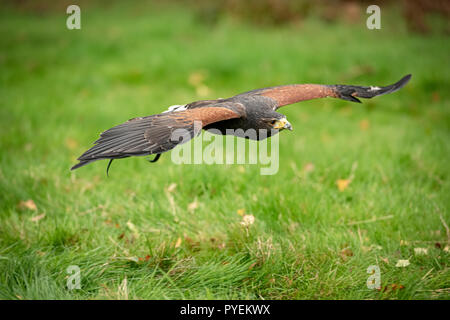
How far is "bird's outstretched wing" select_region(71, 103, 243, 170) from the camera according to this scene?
2.67 meters

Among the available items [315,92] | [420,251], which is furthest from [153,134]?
[420,251]

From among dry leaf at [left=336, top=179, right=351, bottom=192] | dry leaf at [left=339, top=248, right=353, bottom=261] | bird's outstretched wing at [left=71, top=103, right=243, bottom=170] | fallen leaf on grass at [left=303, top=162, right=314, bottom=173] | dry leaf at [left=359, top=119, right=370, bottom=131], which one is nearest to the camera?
bird's outstretched wing at [left=71, top=103, right=243, bottom=170]

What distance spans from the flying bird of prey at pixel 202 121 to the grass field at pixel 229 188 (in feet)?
2.96

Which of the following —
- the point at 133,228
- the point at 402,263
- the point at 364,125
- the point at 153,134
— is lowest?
the point at 402,263

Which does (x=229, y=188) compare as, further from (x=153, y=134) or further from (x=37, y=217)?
(x=37, y=217)

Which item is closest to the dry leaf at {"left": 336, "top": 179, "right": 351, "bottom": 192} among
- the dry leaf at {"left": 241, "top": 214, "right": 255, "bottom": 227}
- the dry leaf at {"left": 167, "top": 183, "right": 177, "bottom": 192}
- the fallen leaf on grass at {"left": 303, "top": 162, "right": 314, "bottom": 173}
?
the fallen leaf on grass at {"left": 303, "top": 162, "right": 314, "bottom": 173}

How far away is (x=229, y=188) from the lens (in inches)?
175

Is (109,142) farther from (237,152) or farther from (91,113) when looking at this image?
(91,113)

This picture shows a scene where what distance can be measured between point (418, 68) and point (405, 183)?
4306 mm

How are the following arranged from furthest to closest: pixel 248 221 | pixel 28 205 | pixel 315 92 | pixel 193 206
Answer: pixel 28 205 < pixel 193 206 < pixel 315 92 < pixel 248 221

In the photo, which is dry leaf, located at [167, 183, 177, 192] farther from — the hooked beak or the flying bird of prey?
the hooked beak

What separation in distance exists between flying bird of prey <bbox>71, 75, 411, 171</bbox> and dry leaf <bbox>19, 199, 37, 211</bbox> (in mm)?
Answer: 1876

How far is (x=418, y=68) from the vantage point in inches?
322

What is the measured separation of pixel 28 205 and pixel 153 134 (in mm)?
2176
